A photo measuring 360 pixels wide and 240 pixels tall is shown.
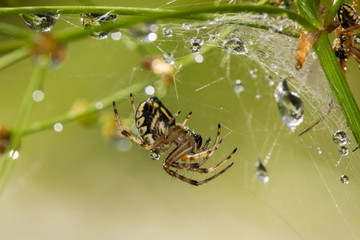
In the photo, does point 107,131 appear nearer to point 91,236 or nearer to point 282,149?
→ point 282,149

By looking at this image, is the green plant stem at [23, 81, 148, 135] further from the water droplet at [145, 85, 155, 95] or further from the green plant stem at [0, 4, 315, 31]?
the green plant stem at [0, 4, 315, 31]

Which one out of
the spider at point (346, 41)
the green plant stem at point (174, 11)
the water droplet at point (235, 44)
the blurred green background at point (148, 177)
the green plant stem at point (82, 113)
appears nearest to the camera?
the green plant stem at point (174, 11)

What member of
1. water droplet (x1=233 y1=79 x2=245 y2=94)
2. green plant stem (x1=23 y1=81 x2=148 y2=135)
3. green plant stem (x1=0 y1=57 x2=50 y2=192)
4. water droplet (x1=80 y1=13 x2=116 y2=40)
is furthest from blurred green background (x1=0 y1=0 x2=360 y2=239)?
water droplet (x1=80 y1=13 x2=116 y2=40)

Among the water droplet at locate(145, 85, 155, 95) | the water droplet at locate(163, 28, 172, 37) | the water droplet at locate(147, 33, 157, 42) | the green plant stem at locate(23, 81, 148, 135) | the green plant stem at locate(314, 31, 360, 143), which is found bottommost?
the green plant stem at locate(314, 31, 360, 143)

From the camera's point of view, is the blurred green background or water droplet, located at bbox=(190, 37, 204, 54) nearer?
Result: water droplet, located at bbox=(190, 37, 204, 54)

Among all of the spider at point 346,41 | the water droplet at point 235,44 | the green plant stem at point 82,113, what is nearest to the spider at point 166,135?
the green plant stem at point 82,113

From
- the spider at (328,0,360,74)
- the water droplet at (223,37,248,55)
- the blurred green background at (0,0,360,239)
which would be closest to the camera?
the spider at (328,0,360,74)

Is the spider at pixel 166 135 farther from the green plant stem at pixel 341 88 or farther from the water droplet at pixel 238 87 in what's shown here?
the green plant stem at pixel 341 88
